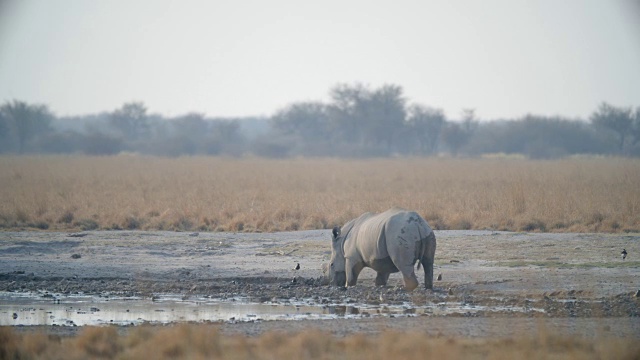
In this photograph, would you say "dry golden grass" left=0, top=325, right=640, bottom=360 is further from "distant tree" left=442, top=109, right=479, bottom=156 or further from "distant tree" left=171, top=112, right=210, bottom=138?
"distant tree" left=171, top=112, right=210, bottom=138

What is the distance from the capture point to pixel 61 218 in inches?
890

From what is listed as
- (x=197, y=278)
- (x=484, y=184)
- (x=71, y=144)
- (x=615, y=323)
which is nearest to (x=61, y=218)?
(x=197, y=278)

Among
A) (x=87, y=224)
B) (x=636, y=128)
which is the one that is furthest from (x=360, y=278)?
(x=636, y=128)

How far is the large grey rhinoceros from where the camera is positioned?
1271cm

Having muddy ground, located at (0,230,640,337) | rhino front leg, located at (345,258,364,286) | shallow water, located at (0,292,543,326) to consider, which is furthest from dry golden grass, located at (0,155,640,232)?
shallow water, located at (0,292,543,326)

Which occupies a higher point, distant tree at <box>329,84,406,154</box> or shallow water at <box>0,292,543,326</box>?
distant tree at <box>329,84,406,154</box>

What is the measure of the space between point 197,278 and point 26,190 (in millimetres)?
17275

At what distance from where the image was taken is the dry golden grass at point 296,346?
8.29 m

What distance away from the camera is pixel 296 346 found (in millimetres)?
8609

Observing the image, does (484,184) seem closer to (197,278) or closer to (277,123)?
(197,278)

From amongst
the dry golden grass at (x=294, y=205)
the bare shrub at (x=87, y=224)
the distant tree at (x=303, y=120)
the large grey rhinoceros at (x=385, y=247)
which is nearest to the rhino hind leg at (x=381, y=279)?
the large grey rhinoceros at (x=385, y=247)

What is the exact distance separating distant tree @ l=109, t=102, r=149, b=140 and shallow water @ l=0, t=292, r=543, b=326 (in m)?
98.3

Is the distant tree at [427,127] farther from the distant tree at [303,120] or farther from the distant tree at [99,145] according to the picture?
the distant tree at [99,145]

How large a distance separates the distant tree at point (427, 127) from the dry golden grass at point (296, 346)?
86690 millimetres
